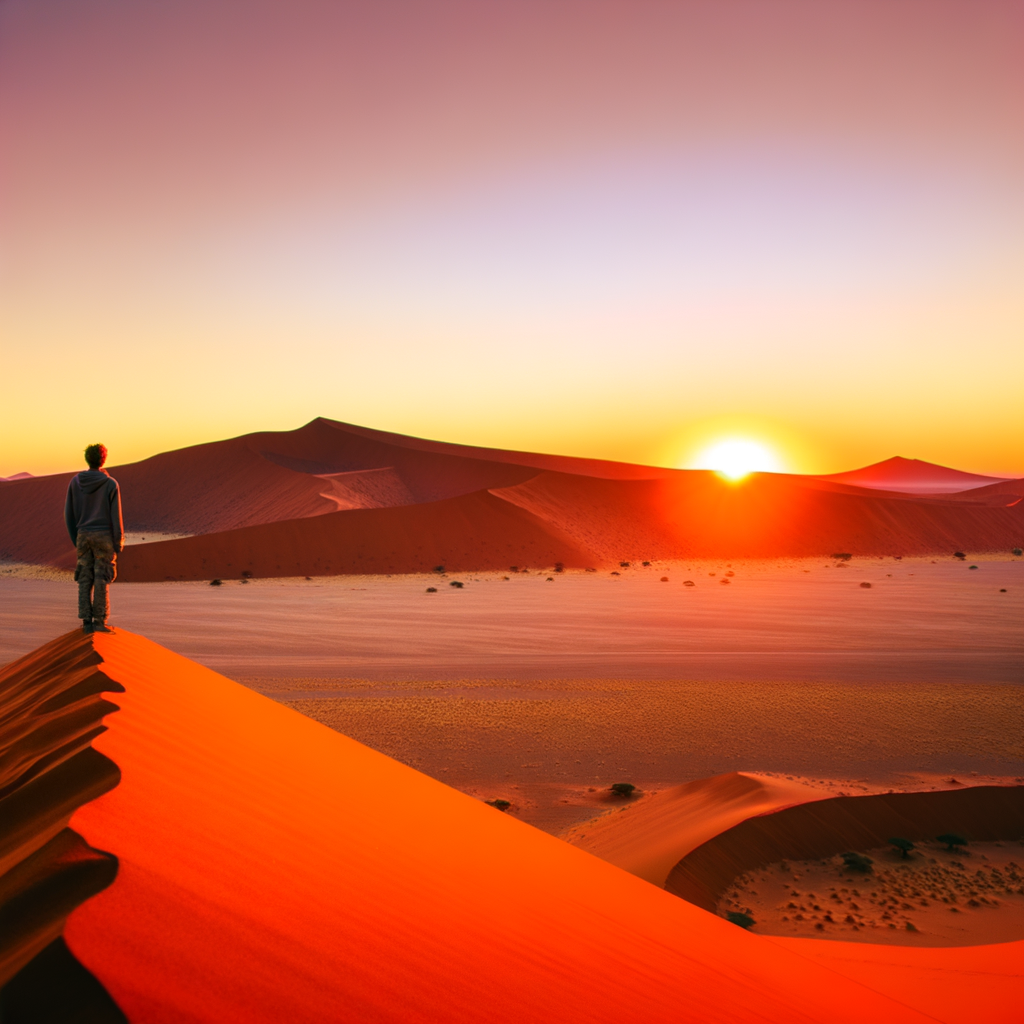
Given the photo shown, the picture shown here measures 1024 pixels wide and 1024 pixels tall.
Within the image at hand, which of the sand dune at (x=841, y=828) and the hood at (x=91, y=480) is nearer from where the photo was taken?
the sand dune at (x=841, y=828)

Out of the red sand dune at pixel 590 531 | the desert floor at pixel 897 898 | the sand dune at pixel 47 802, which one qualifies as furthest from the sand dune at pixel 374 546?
the desert floor at pixel 897 898

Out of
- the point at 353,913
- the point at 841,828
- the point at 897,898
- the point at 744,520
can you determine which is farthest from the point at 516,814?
the point at 744,520

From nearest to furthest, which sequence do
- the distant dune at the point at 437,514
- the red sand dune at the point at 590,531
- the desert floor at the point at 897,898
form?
1. the desert floor at the point at 897,898
2. the red sand dune at the point at 590,531
3. the distant dune at the point at 437,514

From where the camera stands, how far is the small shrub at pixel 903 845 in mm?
5777

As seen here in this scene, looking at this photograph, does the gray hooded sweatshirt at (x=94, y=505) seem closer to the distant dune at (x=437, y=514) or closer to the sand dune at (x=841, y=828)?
the sand dune at (x=841, y=828)

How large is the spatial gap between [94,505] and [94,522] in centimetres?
13

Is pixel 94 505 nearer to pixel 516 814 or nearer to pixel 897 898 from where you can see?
pixel 516 814

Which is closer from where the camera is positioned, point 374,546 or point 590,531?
point 374,546

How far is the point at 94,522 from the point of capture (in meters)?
6.06

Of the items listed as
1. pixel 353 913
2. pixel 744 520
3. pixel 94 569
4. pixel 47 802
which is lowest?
pixel 744 520

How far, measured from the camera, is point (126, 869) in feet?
5.58

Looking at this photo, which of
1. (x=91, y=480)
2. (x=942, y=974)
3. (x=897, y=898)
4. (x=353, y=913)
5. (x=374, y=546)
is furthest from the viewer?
(x=374, y=546)

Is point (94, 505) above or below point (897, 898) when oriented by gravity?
above

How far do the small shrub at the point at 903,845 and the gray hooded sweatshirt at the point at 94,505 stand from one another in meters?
6.44
